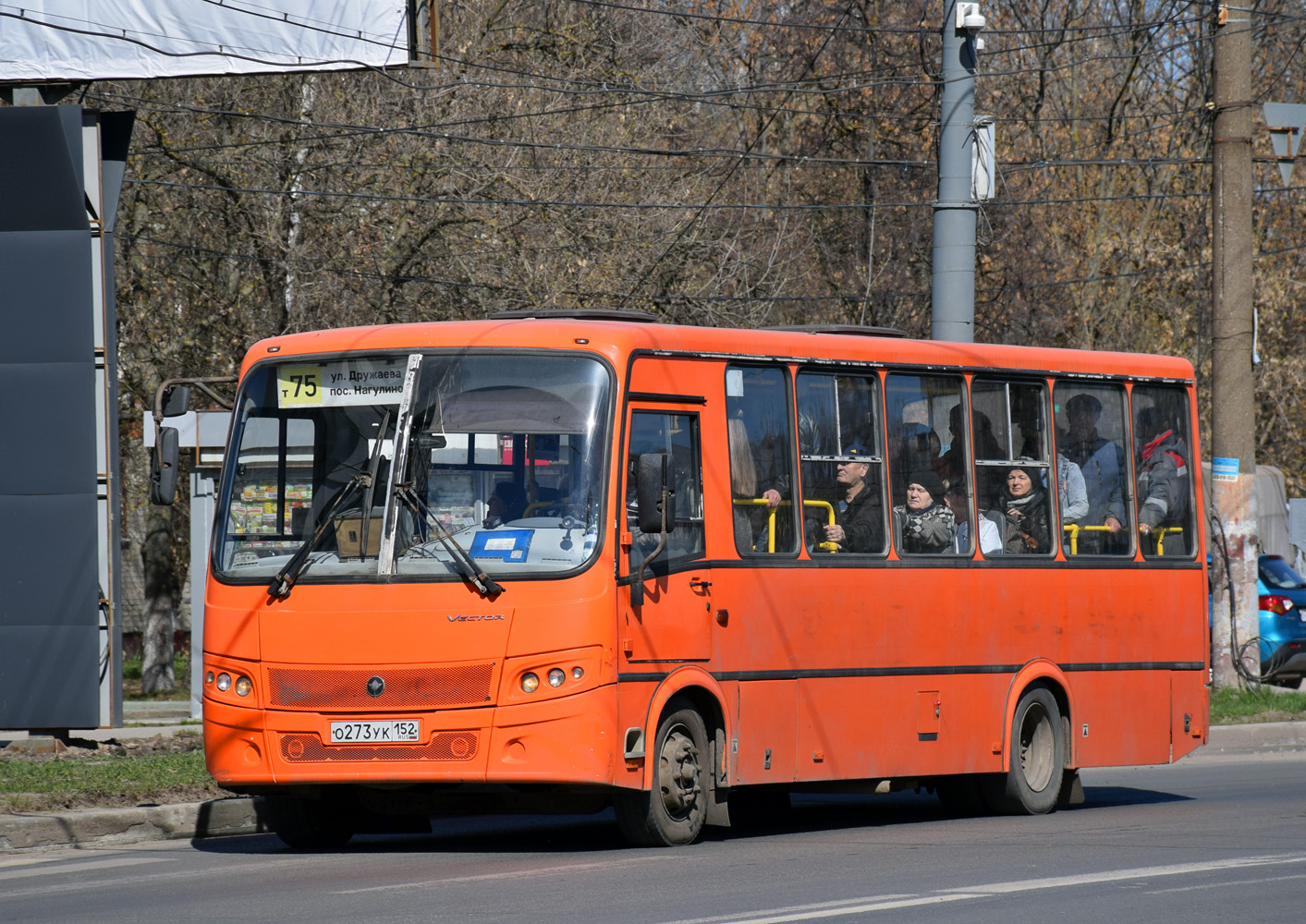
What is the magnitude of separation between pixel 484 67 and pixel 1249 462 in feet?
34.6

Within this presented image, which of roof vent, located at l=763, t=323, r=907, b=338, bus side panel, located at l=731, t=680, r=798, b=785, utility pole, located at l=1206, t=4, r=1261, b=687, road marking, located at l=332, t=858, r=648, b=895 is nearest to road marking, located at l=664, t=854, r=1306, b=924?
road marking, located at l=332, t=858, r=648, b=895

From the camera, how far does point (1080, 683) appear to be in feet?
42.3

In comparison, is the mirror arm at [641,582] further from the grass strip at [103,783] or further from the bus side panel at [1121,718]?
the bus side panel at [1121,718]

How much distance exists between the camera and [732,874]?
8820mm

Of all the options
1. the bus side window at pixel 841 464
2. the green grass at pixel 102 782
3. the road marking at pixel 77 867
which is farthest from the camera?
the green grass at pixel 102 782

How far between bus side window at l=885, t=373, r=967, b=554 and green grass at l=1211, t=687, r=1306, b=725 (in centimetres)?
749

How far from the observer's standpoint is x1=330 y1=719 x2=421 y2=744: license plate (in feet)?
31.2

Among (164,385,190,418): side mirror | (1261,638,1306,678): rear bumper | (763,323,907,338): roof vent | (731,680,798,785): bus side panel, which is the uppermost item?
(763,323,907,338): roof vent

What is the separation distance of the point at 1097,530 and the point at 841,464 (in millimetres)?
2600

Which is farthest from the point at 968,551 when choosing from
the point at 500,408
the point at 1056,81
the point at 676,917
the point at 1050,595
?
the point at 1056,81

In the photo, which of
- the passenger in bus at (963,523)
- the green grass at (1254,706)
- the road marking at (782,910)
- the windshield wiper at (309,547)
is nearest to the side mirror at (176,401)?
the windshield wiper at (309,547)

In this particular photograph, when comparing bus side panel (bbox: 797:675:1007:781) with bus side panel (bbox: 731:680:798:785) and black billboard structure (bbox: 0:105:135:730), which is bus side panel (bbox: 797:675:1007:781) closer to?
bus side panel (bbox: 731:680:798:785)

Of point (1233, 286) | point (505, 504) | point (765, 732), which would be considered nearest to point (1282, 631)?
point (1233, 286)

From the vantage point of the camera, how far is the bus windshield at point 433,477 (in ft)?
31.8
